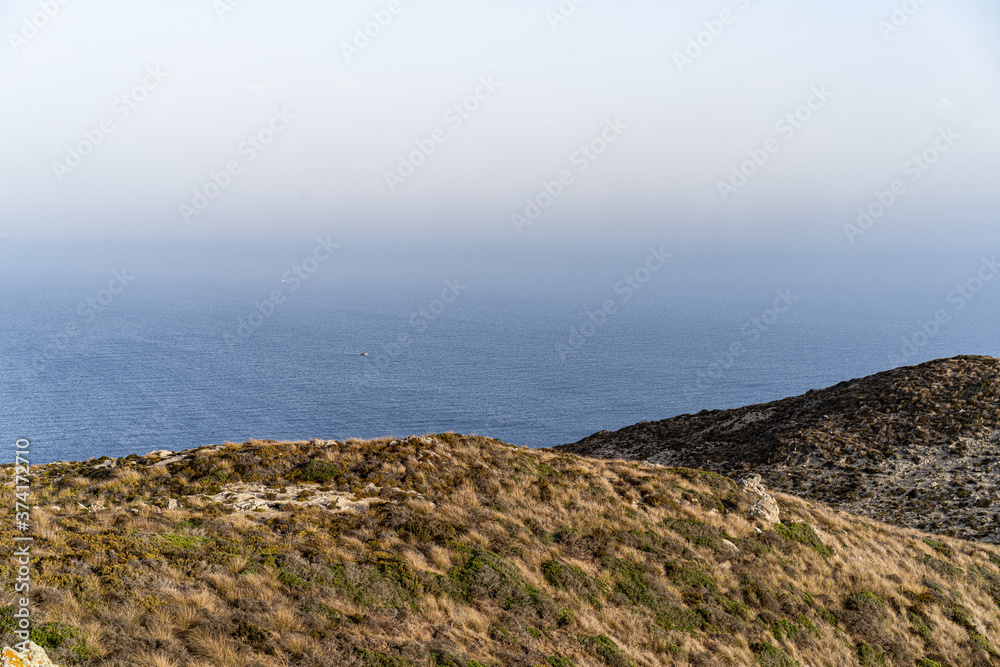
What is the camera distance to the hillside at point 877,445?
1409 inches

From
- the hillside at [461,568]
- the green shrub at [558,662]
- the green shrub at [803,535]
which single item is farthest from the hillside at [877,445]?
the green shrub at [558,662]

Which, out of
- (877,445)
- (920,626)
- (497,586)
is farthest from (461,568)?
(877,445)

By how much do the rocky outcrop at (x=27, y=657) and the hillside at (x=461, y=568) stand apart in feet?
0.79

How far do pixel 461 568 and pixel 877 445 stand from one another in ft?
134

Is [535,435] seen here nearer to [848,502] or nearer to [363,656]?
[848,502]

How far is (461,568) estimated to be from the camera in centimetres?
1469

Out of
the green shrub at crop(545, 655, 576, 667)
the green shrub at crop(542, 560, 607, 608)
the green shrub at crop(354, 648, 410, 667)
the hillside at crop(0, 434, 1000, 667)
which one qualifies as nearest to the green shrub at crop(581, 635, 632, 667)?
the hillside at crop(0, 434, 1000, 667)

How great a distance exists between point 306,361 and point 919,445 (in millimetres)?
173271

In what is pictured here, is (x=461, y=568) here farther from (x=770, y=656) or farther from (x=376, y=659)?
(x=770, y=656)

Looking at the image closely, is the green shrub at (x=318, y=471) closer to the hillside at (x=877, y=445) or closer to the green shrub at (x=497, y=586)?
the green shrub at (x=497, y=586)

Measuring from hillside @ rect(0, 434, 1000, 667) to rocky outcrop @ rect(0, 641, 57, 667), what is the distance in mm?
242

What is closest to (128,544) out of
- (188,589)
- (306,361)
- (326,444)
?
(188,589)

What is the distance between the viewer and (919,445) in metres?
41.4

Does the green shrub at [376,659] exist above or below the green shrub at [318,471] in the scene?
below
